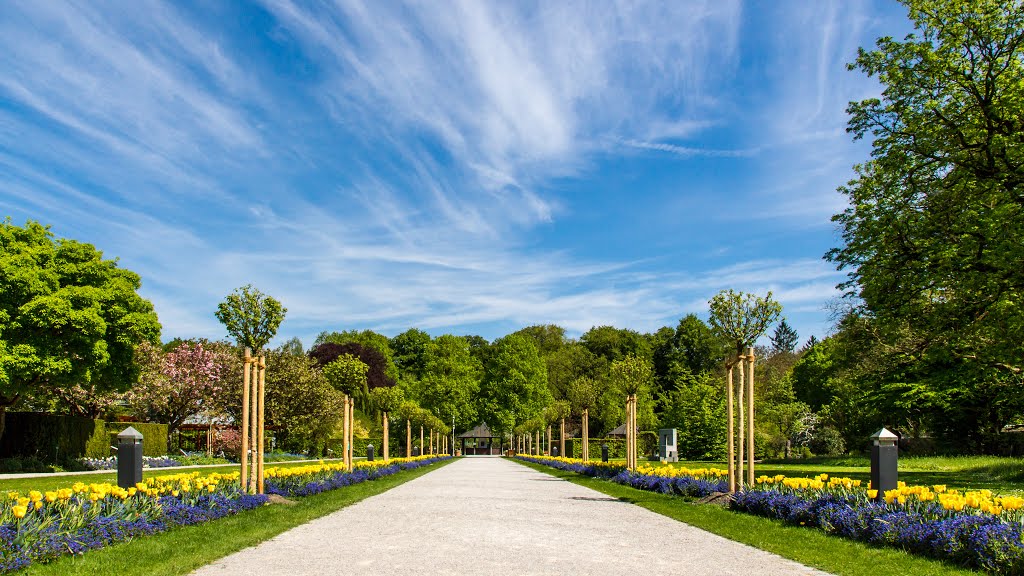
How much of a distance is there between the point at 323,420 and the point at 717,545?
3472cm

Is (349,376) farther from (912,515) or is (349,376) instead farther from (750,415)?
(912,515)

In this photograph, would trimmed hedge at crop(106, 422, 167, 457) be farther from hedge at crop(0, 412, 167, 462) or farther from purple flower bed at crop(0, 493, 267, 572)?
purple flower bed at crop(0, 493, 267, 572)

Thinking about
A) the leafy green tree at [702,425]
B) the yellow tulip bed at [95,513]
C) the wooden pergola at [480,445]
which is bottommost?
the wooden pergola at [480,445]

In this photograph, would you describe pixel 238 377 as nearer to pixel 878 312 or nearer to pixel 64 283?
pixel 64 283

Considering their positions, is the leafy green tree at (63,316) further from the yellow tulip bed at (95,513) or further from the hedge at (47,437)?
the yellow tulip bed at (95,513)

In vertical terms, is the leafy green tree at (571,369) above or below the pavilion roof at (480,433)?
above

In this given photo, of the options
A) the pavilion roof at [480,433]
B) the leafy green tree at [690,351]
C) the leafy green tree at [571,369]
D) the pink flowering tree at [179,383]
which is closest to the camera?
the pink flowering tree at [179,383]

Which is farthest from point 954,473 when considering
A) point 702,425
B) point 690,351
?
point 690,351

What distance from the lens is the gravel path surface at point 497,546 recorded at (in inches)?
235

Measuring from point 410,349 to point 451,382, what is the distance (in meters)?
23.6

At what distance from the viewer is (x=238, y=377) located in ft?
120

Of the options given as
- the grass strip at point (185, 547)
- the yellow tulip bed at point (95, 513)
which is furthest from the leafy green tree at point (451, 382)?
the yellow tulip bed at point (95, 513)

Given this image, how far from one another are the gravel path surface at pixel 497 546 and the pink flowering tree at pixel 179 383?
2738 centimetres

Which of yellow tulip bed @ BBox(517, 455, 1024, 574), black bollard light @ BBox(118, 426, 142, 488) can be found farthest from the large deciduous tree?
black bollard light @ BBox(118, 426, 142, 488)
